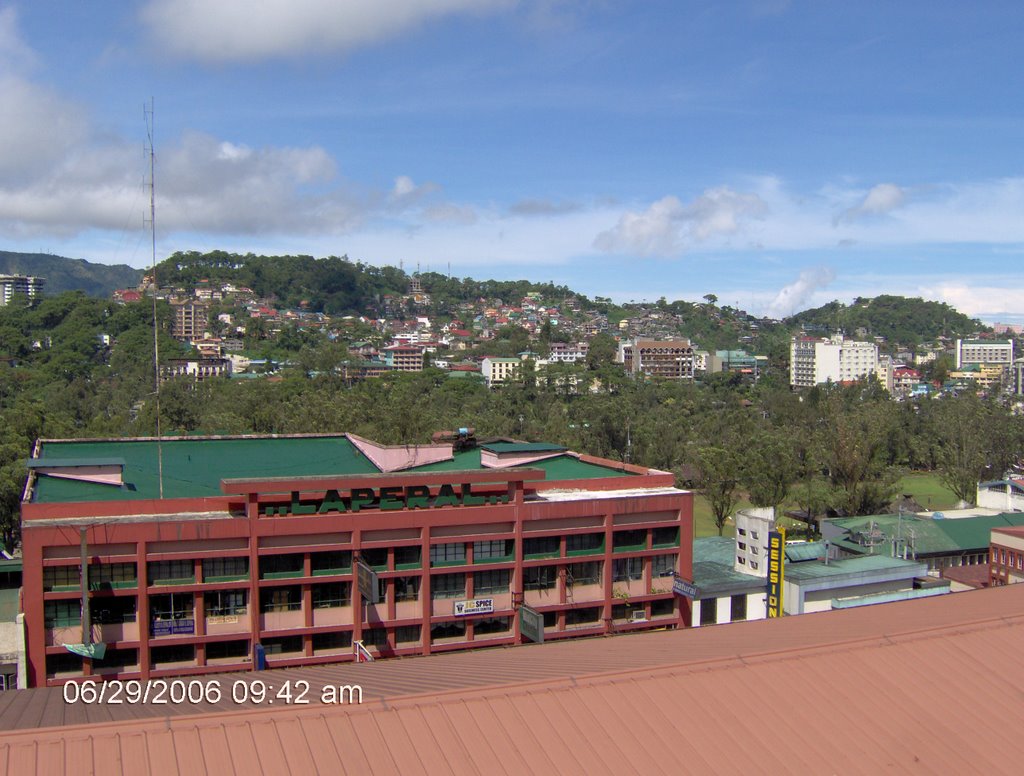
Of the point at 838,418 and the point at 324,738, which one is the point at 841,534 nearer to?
the point at 838,418

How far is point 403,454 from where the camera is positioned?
31594 millimetres

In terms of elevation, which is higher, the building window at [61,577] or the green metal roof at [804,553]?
the building window at [61,577]

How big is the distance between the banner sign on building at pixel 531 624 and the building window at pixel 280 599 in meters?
6.01

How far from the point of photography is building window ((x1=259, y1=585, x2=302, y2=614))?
2248 centimetres

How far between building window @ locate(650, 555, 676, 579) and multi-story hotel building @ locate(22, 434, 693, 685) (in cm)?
6

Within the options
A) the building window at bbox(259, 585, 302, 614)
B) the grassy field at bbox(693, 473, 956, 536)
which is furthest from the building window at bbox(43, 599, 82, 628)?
the grassy field at bbox(693, 473, 956, 536)

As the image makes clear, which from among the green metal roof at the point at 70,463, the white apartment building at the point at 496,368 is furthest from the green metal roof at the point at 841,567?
the white apartment building at the point at 496,368

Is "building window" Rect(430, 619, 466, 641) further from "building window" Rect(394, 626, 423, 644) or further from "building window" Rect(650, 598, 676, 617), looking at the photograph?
"building window" Rect(650, 598, 676, 617)

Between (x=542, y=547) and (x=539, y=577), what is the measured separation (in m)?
0.85

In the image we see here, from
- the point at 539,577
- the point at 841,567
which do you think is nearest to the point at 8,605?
the point at 539,577

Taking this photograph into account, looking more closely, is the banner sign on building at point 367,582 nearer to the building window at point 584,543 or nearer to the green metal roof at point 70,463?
the building window at point 584,543

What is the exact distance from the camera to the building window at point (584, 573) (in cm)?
2564

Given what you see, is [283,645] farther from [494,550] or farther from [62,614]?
[494,550]

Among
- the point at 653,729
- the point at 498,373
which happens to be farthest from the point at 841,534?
the point at 498,373
